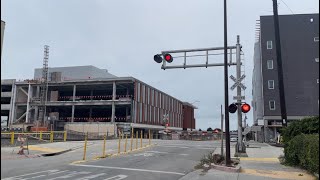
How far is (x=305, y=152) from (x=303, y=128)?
4470 millimetres

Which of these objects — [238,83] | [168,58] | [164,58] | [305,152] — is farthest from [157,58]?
[305,152]

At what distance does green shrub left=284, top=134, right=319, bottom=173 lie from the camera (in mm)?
11759

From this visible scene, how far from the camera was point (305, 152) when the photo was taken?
548 inches

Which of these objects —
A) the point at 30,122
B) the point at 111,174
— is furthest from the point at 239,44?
the point at 30,122

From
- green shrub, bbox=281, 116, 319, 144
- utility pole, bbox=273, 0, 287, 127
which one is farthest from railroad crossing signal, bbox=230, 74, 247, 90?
utility pole, bbox=273, 0, 287, 127

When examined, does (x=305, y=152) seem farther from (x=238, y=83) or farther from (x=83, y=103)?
(x=83, y=103)

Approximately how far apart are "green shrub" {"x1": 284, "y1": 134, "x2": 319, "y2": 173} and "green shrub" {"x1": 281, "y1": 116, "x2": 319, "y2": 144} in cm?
91

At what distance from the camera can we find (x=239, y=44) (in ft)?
76.0

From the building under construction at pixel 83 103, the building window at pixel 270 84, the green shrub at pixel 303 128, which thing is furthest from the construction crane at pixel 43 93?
the green shrub at pixel 303 128

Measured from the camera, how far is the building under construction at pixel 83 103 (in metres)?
75.2

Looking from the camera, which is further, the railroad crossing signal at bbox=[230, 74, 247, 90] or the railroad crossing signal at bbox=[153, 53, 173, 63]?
the railroad crossing signal at bbox=[230, 74, 247, 90]

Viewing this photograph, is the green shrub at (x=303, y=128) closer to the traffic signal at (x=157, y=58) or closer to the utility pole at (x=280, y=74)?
the utility pole at (x=280, y=74)

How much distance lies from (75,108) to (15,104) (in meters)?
12.0

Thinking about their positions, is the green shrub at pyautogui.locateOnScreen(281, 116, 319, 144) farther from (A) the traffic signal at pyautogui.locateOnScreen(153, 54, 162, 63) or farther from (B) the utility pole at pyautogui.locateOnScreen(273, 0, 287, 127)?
(A) the traffic signal at pyautogui.locateOnScreen(153, 54, 162, 63)
